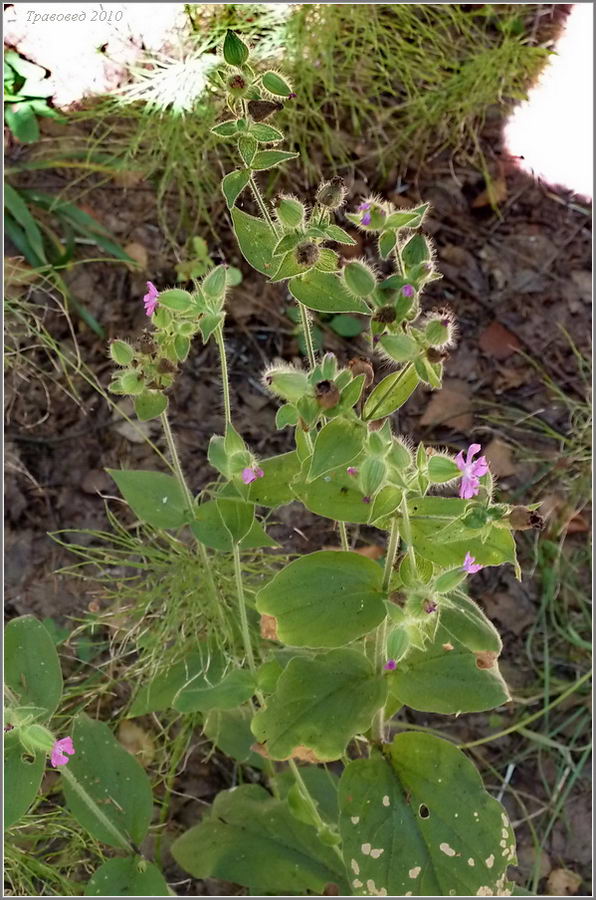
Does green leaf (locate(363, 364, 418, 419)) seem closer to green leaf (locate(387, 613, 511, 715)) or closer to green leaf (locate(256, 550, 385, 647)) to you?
green leaf (locate(256, 550, 385, 647))

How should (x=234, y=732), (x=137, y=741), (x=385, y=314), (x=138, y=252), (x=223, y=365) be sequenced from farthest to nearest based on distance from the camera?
(x=138, y=252)
(x=137, y=741)
(x=234, y=732)
(x=223, y=365)
(x=385, y=314)

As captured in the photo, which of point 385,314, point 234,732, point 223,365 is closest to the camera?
point 385,314

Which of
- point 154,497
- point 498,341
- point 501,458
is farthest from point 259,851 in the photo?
point 498,341

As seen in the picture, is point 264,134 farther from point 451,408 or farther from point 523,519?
point 451,408

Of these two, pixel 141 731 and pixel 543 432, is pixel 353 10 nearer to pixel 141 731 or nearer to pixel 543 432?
pixel 543 432

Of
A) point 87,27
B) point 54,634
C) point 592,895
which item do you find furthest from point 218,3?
point 592,895

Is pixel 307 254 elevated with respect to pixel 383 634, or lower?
elevated

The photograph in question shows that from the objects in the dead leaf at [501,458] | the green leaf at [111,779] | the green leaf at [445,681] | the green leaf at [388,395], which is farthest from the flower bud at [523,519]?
the dead leaf at [501,458]
